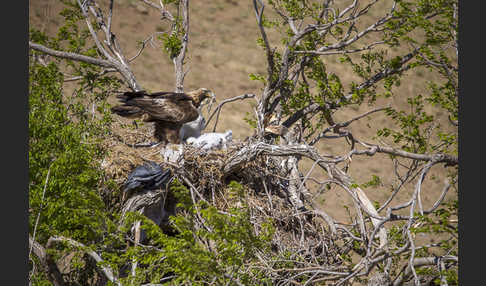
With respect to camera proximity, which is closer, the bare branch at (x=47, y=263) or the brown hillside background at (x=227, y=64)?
the bare branch at (x=47, y=263)

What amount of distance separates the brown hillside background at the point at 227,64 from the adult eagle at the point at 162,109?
10.1 meters

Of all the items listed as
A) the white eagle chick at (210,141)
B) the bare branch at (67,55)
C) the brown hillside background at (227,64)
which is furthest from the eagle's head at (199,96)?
the brown hillside background at (227,64)

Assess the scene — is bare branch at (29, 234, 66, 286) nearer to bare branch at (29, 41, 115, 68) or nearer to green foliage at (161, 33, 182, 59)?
bare branch at (29, 41, 115, 68)

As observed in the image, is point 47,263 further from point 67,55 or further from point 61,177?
point 67,55

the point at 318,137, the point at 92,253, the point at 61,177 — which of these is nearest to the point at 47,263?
the point at 92,253

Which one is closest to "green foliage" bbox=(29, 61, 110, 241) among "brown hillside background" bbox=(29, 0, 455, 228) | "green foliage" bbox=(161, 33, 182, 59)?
"green foliage" bbox=(161, 33, 182, 59)

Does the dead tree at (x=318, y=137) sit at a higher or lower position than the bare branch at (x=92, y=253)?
higher

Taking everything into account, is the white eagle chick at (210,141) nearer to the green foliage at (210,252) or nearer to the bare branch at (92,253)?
the green foliage at (210,252)

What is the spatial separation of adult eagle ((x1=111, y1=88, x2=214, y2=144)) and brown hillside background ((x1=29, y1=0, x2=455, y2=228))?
10.1 meters

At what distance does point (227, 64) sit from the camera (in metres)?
21.7

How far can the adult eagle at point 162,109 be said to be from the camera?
5527mm

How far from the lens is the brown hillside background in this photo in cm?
1727

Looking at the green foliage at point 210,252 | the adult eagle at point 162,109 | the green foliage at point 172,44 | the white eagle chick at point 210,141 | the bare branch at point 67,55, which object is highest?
the green foliage at point 172,44

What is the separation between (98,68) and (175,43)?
1.36 meters
